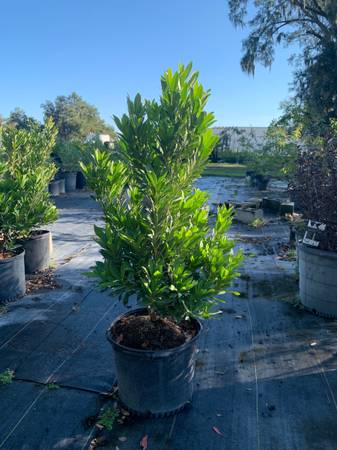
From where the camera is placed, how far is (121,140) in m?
2.45

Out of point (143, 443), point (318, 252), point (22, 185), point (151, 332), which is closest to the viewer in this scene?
point (143, 443)

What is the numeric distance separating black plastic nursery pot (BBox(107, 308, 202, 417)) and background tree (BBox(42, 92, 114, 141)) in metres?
39.9

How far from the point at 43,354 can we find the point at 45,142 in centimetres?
383

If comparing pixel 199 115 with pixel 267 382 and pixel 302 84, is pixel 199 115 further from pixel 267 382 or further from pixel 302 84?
pixel 302 84

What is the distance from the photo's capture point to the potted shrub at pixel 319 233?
3.87m

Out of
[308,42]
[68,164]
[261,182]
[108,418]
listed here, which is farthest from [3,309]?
[308,42]

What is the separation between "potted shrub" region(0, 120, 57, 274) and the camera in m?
4.67

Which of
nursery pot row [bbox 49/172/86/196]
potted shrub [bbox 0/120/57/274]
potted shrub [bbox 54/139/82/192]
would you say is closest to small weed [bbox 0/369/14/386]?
potted shrub [bbox 0/120/57/274]

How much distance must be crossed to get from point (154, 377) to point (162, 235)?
934 mm

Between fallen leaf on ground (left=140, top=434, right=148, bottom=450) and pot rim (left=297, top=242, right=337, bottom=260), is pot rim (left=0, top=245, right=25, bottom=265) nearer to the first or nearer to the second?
fallen leaf on ground (left=140, top=434, right=148, bottom=450)

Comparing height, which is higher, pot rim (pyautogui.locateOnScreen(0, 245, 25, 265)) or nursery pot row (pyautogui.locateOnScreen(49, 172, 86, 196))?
nursery pot row (pyautogui.locateOnScreen(49, 172, 86, 196))

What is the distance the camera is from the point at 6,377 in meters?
2.95

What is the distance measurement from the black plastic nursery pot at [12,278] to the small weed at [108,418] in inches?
92.6

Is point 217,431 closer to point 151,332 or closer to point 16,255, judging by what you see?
point 151,332
